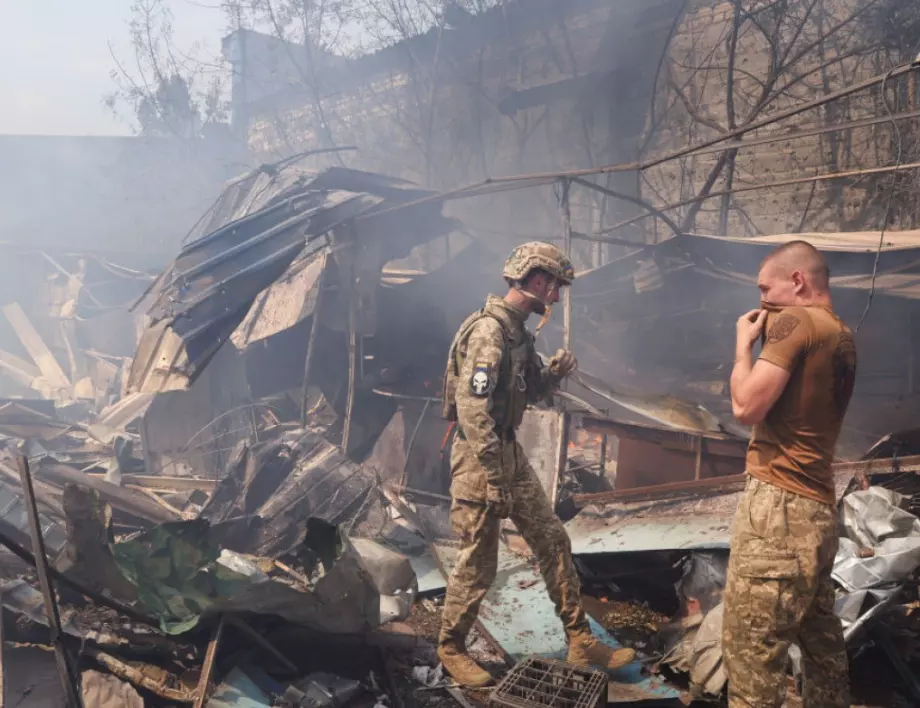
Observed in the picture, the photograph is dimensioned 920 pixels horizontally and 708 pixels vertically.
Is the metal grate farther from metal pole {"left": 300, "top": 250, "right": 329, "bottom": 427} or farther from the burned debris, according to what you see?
metal pole {"left": 300, "top": 250, "right": 329, "bottom": 427}

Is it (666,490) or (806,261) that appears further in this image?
(666,490)

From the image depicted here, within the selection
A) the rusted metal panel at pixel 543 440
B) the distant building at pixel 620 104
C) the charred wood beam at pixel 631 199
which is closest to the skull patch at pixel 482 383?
the rusted metal panel at pixel 543 440

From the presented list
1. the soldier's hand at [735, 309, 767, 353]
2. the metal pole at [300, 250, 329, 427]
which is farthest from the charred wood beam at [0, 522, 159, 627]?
the metal pole at [300, 250, 329, 427]

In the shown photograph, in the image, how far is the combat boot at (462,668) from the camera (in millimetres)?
3670

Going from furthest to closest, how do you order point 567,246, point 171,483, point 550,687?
point 171,483
point 567,246
point 550,687

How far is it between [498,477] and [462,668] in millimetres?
1086

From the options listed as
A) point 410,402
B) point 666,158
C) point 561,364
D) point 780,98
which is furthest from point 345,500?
point 780,98

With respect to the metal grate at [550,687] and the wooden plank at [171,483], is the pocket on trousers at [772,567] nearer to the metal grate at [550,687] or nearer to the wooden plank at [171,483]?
the metal grate at [550,687]

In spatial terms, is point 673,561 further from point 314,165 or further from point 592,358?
point 314,165

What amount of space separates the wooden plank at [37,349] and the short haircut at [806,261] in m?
14.8

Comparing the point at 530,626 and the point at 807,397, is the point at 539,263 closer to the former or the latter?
the point at 807,397

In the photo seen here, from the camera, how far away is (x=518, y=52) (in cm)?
1420

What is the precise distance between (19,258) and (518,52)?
13.2 meters

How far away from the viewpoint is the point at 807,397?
260cm
